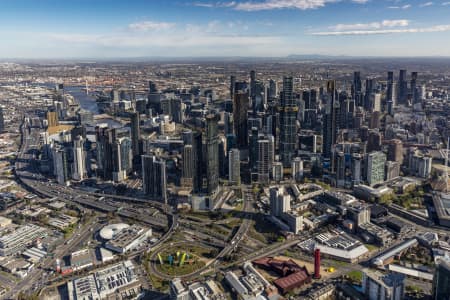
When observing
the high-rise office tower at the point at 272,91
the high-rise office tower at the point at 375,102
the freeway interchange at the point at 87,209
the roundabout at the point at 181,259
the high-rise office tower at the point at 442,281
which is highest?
the high-rise office tower at the point at 272,91

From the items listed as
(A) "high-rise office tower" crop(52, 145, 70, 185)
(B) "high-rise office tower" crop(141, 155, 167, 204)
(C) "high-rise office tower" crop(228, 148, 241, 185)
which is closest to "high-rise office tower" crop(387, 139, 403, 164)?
(C) "high-rise office tower" crop(228, 148, 241, 185)

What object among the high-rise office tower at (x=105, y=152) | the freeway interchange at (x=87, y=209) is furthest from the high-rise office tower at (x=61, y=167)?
the high-rise office tower at (x=105, y=152)

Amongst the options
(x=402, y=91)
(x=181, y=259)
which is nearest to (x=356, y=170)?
(x=181, y=259)

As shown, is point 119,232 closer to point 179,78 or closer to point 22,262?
point 22,262

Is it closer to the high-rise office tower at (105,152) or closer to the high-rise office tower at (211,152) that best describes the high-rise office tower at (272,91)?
the high-rise office tower at (105,152)

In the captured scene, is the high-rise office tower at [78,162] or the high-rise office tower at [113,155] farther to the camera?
the high-rise office tower at [78,162]

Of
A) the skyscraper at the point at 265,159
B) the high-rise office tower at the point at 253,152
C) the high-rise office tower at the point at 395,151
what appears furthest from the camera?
the high-rise office tower at the point at 395,151
